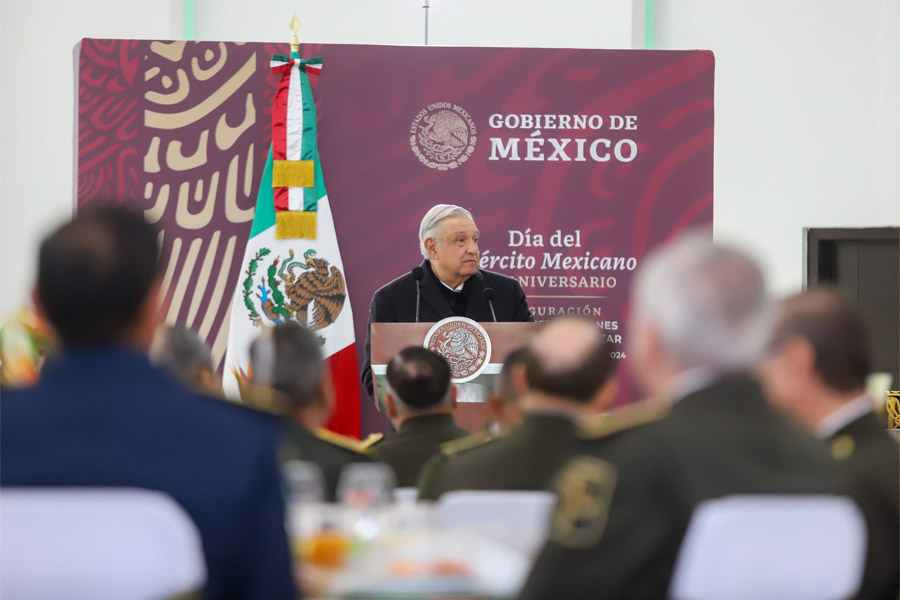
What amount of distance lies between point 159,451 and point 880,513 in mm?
1162

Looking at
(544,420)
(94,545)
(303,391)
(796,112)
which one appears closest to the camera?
(94,545)

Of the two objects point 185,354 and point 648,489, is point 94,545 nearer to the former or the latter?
point 648,489

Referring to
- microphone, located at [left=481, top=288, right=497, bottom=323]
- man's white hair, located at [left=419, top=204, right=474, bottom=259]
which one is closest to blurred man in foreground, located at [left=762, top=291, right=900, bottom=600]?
microphone, located at [left=481, top=288, right=497, bottom=323]

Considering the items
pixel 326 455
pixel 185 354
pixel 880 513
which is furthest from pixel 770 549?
pixel 185 354

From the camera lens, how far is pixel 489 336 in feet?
14.0

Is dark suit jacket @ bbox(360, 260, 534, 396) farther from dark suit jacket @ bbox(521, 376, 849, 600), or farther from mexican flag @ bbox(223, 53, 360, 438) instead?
dark suit jacket @ bbox(521, 376, 849, 600)

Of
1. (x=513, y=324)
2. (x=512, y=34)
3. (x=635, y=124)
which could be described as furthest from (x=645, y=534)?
(x=512, y=34)

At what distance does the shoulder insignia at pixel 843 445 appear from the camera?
1811mm

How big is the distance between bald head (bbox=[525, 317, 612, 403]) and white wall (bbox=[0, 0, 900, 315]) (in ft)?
24.3

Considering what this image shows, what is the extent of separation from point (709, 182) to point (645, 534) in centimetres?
500

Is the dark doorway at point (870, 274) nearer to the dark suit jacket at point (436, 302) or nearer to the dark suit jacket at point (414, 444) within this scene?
the dark suit jacket at point (436, 302)

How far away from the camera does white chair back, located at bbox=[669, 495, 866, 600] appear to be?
128cm

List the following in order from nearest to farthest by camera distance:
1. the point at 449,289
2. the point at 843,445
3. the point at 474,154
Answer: the point at 843,445 < the point at 449,289 < the point at 474,154

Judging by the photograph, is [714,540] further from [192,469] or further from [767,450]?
[192,469]
